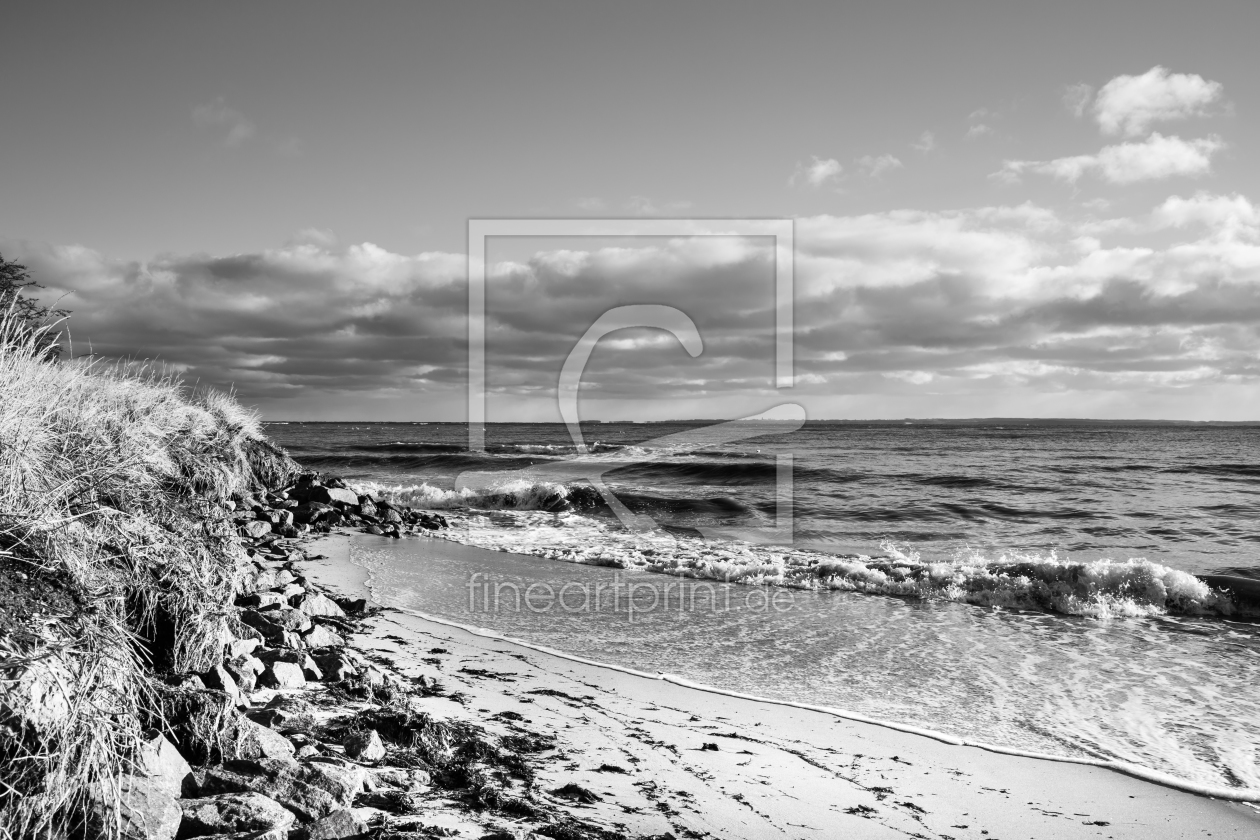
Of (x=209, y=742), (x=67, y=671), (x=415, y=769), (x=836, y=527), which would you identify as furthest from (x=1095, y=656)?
(x=836, y=527)

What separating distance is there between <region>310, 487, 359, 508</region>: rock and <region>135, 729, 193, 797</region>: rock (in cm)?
1276

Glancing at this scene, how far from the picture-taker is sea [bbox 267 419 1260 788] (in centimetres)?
561

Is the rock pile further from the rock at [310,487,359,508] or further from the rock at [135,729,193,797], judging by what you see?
the rock at [135,729,193,797]

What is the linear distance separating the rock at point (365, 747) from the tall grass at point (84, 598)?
0.96m

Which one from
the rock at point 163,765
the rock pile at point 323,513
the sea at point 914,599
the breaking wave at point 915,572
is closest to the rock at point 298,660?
the rock at point 163,765

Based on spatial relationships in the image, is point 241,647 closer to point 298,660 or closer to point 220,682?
point 298,660

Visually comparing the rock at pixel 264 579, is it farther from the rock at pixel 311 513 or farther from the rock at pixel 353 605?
the rock at pixel 311 513

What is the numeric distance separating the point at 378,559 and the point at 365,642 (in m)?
5.22

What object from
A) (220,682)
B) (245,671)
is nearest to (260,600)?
(245,671)

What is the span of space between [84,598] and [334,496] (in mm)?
12758

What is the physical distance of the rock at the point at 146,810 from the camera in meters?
2.51

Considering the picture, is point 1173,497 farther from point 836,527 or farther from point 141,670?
point 141,670

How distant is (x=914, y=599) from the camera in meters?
9.56

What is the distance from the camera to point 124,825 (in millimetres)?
2475
